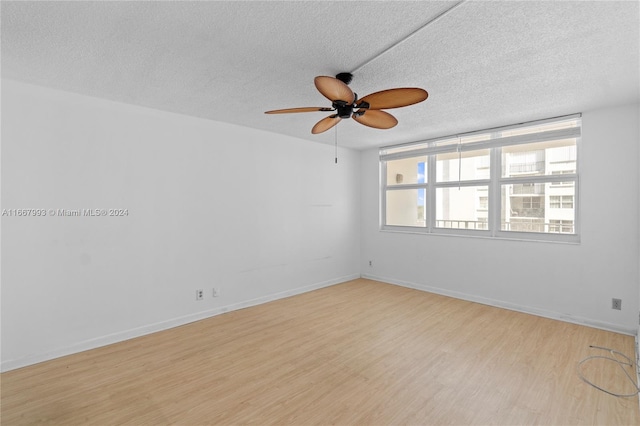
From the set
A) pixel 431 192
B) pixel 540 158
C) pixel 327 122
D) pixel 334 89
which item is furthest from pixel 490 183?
pixel 334 89

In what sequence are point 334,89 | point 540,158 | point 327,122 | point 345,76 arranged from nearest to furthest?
point 334,89 < point 345,76 < point 327,122 < point 540,158

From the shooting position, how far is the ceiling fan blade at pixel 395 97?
194 cm

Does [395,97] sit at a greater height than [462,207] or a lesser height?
greater

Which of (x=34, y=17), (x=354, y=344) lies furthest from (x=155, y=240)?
(x=354, y=344)

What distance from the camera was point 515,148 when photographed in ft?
13.5

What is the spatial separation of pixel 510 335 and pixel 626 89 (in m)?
2.58

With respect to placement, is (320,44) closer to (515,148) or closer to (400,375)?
(400,375)

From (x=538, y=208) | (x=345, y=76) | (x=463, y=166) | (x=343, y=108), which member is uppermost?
(x=345, y=76)

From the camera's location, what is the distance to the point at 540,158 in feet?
12.8

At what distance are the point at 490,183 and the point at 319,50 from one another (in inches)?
133

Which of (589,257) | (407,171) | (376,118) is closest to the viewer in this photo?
(376,118)

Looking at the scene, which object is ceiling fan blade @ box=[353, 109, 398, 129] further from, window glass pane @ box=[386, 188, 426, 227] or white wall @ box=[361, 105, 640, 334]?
window glass pane @ box=[386, 188, 426, 227]


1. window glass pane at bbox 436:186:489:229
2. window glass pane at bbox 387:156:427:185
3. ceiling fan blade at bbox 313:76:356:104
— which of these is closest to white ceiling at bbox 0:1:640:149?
ceiling fan blade at bbox 313:76:356:104

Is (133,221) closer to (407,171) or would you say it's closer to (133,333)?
(133,333)
